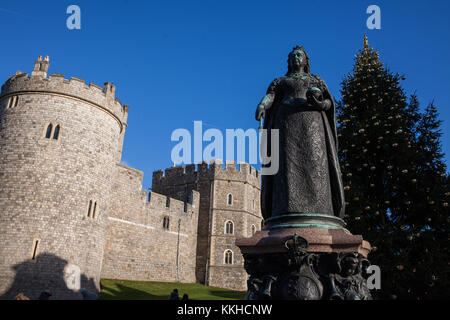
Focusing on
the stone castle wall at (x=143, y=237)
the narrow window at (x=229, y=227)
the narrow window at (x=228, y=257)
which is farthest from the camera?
the narrow window at (x=229, y=227)

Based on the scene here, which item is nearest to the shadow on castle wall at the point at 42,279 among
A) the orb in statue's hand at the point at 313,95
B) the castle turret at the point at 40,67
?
the castle turret at the point at 40,67

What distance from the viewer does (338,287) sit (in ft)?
12.6

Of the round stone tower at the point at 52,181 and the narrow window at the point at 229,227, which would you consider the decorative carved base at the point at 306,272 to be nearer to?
the round stone tower at the point at 52,181

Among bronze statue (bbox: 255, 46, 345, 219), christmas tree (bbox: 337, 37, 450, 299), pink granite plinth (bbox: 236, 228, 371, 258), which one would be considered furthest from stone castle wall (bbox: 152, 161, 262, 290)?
pink granite plinth (bbox: 236, 228, 371, 258)

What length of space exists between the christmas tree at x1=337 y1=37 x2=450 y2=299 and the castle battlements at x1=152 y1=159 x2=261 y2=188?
2225cm

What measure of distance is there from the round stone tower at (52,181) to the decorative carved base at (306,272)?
16598mm

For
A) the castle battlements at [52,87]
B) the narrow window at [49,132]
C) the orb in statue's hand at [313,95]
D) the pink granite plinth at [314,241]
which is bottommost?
the pink granite plinth at [314,241]

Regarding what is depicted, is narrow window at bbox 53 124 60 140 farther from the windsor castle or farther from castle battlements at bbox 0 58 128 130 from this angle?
castle battlements at bbox 0 58 128 130

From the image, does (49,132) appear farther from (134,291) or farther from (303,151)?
(303,151)

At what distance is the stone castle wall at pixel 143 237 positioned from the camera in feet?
87.6

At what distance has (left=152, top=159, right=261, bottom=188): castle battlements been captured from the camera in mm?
37375
